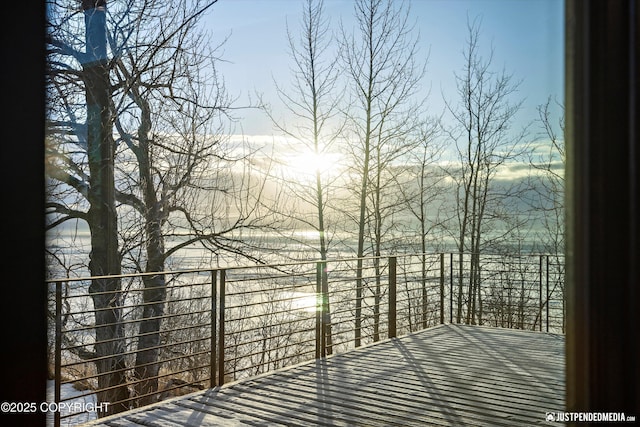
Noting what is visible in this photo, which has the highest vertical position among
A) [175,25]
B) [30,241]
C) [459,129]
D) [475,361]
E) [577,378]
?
[175,25]

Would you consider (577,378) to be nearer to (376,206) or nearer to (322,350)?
(322,350)

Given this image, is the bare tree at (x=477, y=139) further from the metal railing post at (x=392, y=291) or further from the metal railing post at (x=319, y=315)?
the metal railing post at (x=319, y=315)

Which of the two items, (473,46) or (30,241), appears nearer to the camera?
(30,241)

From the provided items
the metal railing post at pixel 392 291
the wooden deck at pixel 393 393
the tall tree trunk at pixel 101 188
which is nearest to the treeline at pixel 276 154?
the tall tree trunk at pixel 101 188

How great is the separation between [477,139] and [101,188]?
4.90 meters

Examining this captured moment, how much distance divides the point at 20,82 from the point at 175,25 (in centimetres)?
552

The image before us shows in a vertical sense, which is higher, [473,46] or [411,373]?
[473,46]

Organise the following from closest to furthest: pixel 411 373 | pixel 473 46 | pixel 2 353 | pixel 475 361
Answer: pixel 2 353
pixel 411 373
pixel 475 361
pixel 473 46

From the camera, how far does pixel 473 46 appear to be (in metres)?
7.13

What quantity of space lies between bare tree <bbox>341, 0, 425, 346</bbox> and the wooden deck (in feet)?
11.1

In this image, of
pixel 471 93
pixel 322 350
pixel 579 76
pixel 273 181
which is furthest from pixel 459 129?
pixel 579 76

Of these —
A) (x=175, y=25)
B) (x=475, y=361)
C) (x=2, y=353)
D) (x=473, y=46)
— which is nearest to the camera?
(x=2, y=353)

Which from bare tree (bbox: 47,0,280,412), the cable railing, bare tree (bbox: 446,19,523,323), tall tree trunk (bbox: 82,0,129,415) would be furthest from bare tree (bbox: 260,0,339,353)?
tall tree trunk (bbox: 82,0,129,415)

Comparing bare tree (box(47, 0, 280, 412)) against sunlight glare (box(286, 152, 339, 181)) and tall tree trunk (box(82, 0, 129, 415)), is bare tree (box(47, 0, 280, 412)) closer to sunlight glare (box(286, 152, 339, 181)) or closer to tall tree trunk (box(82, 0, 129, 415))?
tall tree trunk (box(82, 0, 129, 415))
